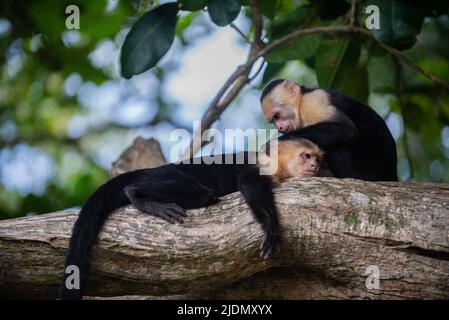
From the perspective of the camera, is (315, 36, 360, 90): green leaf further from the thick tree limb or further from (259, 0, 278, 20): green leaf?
the thick tree limb

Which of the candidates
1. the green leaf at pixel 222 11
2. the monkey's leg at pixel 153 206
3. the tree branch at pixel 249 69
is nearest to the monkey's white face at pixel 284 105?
the tree branch at pixel 249 69

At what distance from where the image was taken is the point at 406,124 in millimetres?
6562

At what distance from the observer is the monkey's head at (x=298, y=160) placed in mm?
4879

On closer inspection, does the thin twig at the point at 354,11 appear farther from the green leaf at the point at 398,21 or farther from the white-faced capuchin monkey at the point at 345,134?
the white-faced capuchin monkey at the point at 345,134

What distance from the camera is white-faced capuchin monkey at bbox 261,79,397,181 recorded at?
16.5ft

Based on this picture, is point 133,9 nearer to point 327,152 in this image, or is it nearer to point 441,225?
point 327,152

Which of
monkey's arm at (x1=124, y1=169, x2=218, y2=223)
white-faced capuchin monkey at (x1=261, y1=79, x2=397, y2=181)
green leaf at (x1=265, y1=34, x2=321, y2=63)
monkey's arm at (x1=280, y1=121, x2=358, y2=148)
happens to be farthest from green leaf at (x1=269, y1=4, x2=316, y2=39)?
monkey's arm at (x1=124, y1=169, x2=218, y2=223)

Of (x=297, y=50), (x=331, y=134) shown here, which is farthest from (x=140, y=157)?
(x=331, y=134)

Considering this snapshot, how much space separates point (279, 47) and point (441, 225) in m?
2.44

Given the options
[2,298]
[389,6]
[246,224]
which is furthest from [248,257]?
[389,6]

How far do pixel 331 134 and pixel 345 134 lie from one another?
0.11m

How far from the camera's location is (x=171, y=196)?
14.8 feet

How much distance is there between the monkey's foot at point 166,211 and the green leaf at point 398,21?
6.61 feet

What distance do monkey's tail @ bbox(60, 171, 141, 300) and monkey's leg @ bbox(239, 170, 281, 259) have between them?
873 mm
